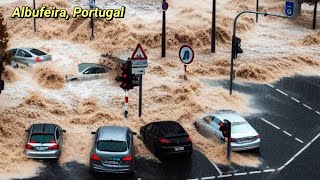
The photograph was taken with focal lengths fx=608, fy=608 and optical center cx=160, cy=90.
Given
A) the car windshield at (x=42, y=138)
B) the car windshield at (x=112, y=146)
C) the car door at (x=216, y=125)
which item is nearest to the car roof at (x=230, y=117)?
the car door at (x=216, y=125)

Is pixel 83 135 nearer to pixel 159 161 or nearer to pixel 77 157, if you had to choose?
pixel 77 157

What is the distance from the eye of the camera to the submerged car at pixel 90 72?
115 feet

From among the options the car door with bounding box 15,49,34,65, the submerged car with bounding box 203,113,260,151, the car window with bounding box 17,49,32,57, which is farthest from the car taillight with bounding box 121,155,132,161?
the car window with bounding box 17,49,32,57

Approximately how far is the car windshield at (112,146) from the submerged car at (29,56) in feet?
49.8

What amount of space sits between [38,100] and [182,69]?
982 centimetres

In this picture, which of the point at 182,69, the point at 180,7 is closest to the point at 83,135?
the point at 182,69

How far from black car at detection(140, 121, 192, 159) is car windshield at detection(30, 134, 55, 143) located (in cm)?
428

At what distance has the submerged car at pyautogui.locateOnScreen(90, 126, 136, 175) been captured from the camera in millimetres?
23516

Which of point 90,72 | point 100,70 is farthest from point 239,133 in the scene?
point 90,72

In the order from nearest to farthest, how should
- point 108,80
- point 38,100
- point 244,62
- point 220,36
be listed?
1. point 38,100
2. point 108,80
3. point 244,62
4. point 220,36

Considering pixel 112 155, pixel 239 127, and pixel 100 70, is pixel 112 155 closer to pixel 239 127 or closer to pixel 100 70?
pixel 239 127

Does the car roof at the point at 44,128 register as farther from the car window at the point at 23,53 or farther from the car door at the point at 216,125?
the car window at the point at 23,53

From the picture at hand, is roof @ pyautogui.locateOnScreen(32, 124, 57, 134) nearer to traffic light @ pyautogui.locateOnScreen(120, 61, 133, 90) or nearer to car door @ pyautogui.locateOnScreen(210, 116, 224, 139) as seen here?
traffic light @ pyautogui.locateOnScreen(120, 61, 133, 90)

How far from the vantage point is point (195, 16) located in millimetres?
47625
